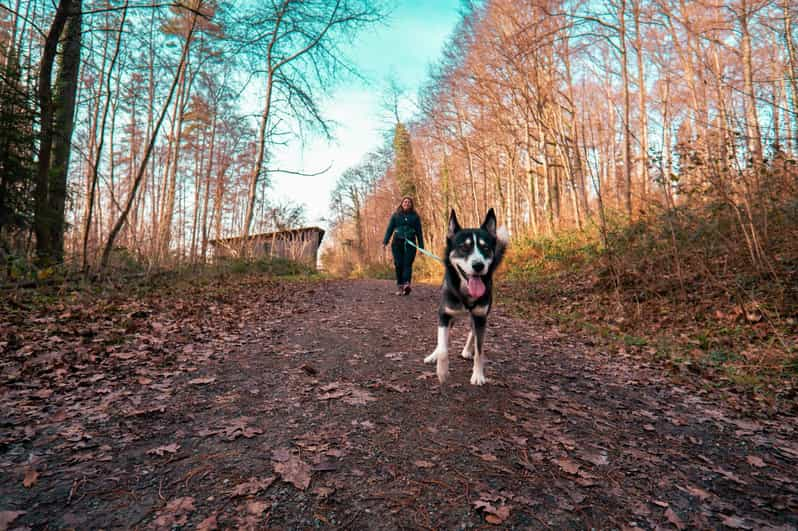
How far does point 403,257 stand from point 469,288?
736cm

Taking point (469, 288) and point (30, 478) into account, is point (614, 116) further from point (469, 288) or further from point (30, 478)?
point (30, 478)

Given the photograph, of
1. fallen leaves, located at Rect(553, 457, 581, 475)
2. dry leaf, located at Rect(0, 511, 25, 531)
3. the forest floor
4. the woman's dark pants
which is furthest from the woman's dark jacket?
dry leaf, located at Rect(0, 511, 25, 531)

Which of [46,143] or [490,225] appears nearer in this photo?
[490,225]

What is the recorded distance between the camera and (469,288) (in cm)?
411

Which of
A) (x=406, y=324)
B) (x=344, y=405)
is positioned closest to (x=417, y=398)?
(x=344, y=405)

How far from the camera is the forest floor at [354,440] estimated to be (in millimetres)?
2295

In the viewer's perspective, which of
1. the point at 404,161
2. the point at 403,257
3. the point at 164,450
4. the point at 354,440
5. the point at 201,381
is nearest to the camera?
the point at 164,450

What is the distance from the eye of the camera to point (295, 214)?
25406 mm

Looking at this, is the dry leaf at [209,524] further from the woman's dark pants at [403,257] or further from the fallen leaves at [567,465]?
the woman's dark pants at [403,257]

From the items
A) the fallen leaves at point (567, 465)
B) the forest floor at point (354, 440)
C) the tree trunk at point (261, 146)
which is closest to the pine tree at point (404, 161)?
the tree trunk at point (261, 146)

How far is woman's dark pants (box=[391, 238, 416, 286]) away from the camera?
11336 mm

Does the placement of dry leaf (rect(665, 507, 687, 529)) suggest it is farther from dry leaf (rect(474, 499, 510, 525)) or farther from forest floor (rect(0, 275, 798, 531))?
dry leaf (rect(474, 499, 510, 525))

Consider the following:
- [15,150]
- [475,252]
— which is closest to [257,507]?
[475,252]

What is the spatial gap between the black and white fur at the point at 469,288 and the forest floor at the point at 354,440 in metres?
0.41
